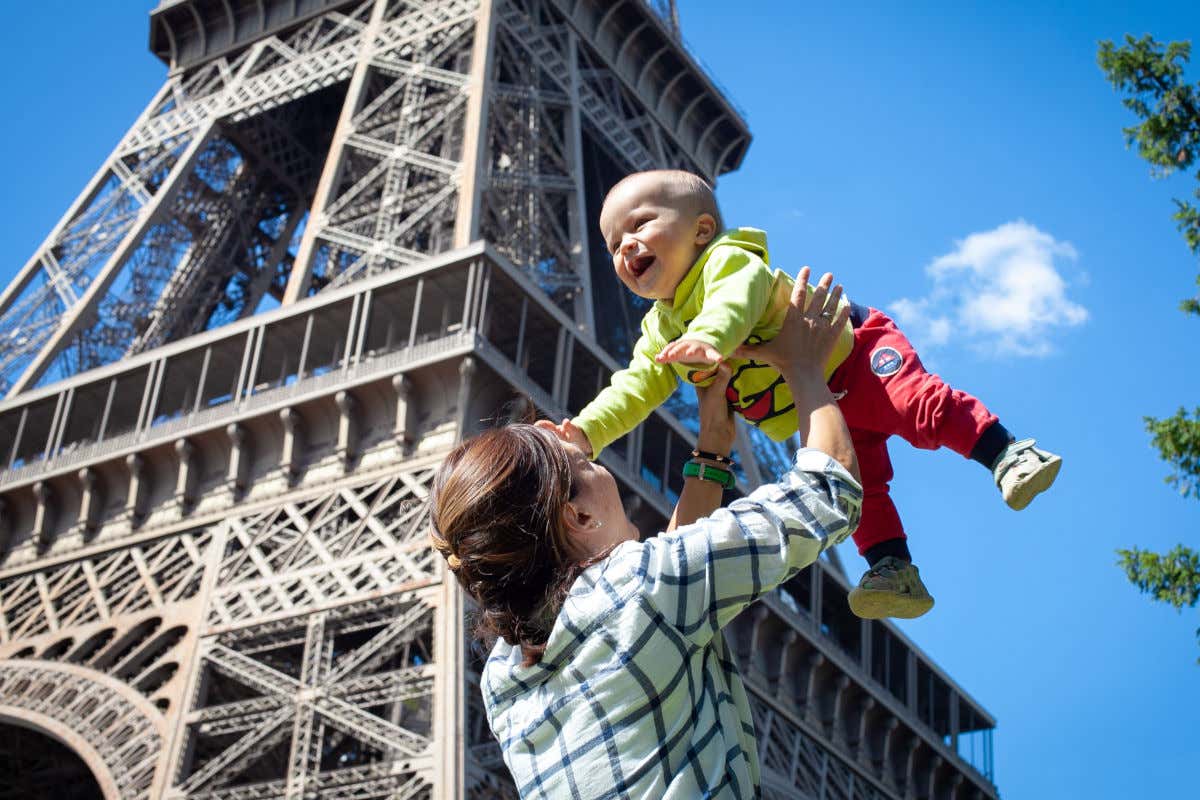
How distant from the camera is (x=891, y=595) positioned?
11.2 feet

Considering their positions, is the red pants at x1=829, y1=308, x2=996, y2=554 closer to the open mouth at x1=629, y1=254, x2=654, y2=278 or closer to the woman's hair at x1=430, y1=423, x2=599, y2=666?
the open mouth at x1=629, y1=254, x2=654, y2=278

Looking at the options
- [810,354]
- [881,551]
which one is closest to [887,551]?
[881,551]

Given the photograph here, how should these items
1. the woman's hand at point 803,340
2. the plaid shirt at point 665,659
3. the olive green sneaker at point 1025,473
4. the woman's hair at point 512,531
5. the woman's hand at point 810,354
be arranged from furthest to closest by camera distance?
1. the olive green sneaker at point 1025,473
2. the woman's hand at point 803,340
3. the woman's hand at point 810,354
4. the woman's hair at point 512,531
5. the plaid shirt at point 665,659

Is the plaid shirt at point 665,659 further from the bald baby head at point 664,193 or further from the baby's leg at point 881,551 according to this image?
the bald baby head at point 664,193

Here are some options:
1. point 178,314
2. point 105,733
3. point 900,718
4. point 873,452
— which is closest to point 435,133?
point 178,314

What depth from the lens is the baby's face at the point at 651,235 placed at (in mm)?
3508

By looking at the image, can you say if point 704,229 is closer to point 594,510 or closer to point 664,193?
point 664,193

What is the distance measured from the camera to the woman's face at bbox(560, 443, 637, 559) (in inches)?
118

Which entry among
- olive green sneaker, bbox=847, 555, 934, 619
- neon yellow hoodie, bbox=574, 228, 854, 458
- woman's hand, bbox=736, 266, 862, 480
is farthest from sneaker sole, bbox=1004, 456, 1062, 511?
neon yellow hoodie, bbox=574, 228, 854, 458

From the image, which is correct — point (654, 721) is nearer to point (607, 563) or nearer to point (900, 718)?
point (607, 563)

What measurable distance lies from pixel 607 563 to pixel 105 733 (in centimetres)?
1538

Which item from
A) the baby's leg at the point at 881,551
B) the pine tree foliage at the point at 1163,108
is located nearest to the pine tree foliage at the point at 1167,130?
the pine tree foliage at the point at 1163,108

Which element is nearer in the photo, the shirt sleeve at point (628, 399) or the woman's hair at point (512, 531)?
the woman's hair at point (512, 531)

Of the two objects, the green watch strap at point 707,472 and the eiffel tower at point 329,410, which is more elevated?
the eiffel tower at point 329,410
